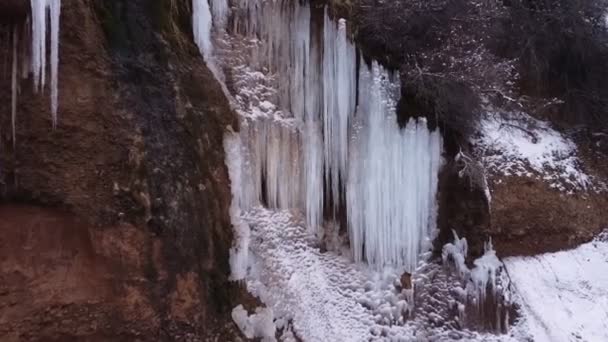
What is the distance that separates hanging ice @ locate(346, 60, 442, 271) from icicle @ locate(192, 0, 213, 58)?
190 centimetres

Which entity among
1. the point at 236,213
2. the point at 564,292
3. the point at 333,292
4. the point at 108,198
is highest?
the point at 108,198

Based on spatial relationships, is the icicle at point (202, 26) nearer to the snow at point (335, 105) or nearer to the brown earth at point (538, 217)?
the snow at point (335, 105)

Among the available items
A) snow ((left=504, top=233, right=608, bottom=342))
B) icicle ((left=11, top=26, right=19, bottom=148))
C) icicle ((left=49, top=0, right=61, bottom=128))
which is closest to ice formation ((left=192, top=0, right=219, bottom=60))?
icicle ((left=49, top=0, right=61, bottom=128))

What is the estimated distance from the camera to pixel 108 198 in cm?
478

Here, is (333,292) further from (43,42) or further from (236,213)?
(43,42)

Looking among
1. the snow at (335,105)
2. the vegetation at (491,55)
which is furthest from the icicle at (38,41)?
the vegetation at (491,55)

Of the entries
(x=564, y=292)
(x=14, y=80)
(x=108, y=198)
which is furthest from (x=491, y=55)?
(x=14, y=80)

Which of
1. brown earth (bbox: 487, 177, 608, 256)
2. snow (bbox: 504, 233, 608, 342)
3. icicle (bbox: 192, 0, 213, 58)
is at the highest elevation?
icicle (bbox: 192, 0, 213, 58)

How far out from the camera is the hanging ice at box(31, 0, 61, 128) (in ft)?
14.6

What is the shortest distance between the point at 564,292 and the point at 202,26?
18.3 feet

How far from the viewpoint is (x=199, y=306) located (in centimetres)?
515

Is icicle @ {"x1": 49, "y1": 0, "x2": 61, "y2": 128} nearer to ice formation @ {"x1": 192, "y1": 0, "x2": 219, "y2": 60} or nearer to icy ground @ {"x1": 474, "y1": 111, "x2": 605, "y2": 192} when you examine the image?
ice formation @ {"x1": 192, "y1": 0, "x2": 219, "y2": 60}

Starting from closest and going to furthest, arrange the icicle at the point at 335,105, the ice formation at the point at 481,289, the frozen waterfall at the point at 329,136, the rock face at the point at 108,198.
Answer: the rock face at the point at 108,198 → the frozen waterfall at the point at 329,136 → the icicle at the point at 335,105 → the ice formation at the point at 481,289

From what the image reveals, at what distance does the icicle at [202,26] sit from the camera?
5.98 m
